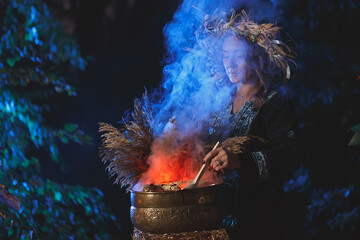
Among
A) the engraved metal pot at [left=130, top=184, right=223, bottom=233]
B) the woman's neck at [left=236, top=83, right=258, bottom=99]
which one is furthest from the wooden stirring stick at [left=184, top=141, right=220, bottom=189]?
the woman's neck at [left=236, top=83, right=258, bottom=99]

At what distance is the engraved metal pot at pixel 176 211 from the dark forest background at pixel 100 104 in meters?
0.59

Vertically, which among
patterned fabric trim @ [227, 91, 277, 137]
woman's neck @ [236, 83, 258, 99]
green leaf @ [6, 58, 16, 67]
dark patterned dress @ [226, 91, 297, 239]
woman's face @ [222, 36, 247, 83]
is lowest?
dark patterned dress @ [226, 91, 297, 239]

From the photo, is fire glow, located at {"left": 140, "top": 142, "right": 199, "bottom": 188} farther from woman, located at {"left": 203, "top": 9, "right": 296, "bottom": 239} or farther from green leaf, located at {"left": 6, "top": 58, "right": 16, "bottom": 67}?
green leaf, located at {"left": 6, "top": 58, "right": 16, "bottom": 67}

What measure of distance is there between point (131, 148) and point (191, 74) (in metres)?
0.72

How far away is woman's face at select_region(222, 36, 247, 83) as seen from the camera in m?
2.11

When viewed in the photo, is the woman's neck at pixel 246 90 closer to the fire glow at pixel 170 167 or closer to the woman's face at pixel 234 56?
the woman's face at pixel 234 56

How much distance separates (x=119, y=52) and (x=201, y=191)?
1822 millimetres

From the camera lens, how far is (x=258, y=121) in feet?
6.71

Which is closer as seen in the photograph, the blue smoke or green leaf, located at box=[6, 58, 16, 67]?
green leaf, located at box=[6, 58, 16, 67]

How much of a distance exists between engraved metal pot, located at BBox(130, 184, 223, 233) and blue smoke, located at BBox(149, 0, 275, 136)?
1.67ft

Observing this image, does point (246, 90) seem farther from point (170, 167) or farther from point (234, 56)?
point (170, 167)

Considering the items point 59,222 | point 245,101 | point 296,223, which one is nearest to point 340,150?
point 296,223

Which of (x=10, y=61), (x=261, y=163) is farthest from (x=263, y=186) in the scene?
(x=10, y=61)

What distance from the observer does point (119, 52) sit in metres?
3.07
